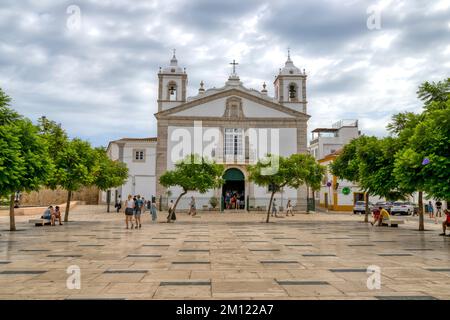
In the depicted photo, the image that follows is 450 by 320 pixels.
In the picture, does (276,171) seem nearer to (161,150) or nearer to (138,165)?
(161,150)

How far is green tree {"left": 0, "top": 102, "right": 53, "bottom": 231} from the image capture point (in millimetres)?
12539

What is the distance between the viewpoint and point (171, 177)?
24.8 meters

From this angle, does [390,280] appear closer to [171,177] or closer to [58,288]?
[58,288]

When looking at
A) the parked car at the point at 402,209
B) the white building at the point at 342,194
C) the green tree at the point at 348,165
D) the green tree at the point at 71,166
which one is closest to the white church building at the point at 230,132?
the white building at the point at 342,194

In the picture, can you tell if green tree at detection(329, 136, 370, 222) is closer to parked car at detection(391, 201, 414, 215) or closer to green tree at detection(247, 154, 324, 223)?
green tree at detection(247, 154, 324, 223)

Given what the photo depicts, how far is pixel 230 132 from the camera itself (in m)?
39.6

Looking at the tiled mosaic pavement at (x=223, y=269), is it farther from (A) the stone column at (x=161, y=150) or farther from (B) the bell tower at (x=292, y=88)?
(B) the bell tower at (x=292, y=88)

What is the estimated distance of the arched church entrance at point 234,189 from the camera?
39.0 metres

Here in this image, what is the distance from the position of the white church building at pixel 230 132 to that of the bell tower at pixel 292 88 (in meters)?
0.11

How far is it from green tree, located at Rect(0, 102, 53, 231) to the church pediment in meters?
23.7
